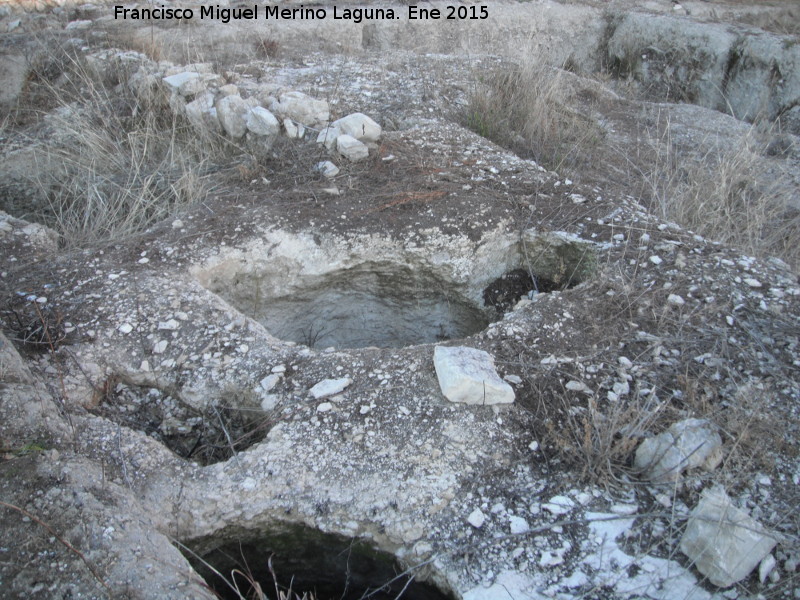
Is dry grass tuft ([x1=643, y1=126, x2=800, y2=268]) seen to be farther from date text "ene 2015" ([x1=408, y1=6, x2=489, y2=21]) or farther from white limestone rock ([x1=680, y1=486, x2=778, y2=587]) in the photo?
date text "ene 2015" ([x1=408, y1=6, x2=489, y2=21])

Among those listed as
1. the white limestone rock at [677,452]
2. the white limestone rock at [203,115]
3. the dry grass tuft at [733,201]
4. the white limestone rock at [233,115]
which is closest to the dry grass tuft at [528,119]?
the dry grass tuft at [733,201]

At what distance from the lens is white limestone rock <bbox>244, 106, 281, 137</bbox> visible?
128 inches

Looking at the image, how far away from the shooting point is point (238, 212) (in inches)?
112

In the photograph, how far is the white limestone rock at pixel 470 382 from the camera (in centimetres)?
194

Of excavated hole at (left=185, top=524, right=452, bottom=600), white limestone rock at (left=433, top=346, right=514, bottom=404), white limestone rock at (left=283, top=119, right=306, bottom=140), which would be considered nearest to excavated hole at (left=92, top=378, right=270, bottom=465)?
excavated hole at (left=185, top=524, right=452, bottom=600)

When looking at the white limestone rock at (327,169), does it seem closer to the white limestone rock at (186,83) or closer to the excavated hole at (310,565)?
the white limestone rock at (186,83)

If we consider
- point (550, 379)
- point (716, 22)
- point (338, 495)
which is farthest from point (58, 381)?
point (716, 22)

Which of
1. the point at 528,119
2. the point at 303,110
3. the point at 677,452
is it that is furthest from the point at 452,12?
the point at 677,452

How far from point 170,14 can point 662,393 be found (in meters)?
A: 5.02

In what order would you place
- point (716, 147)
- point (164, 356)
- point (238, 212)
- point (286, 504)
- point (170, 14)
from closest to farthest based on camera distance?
point (286, 504) < point (164, 356) < point (238, 212) < point (716, 147) < point (170, 14)

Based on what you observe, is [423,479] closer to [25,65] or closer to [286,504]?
[286,504]

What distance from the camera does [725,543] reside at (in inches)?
59.1

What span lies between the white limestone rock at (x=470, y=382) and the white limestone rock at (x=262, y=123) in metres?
1.86

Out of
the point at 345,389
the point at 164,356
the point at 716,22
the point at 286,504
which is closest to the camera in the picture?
the point at 286,504
